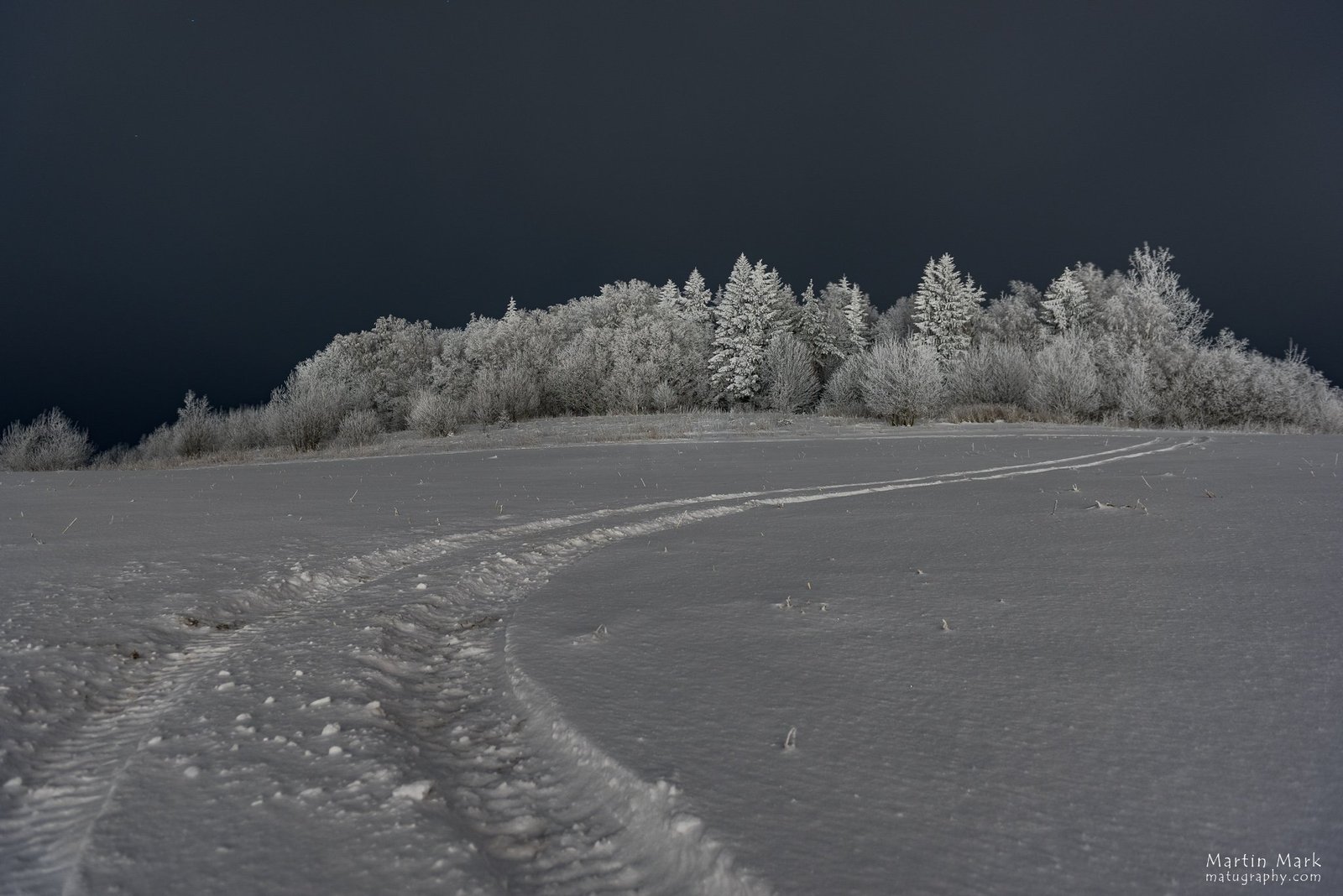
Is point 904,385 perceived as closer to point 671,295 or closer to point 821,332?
point 821,332

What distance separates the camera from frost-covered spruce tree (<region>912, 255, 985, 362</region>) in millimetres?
49844

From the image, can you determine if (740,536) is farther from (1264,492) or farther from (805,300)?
(805,300)

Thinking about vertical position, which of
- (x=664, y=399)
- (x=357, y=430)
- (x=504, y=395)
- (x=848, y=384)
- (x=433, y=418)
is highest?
(x=848, y=384)

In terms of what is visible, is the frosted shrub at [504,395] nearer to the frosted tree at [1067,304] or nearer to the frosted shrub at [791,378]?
the frosted shrub at [791,378]

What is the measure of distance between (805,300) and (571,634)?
52.1 meters

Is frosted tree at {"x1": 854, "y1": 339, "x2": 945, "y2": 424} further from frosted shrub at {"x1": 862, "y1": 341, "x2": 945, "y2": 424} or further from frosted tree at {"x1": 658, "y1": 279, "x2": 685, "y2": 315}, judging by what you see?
frosted tree at {"x1": 658, "y1": 279, "x2": 685, "y2": 315}

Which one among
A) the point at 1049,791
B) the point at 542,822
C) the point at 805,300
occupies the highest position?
the point at 805,300

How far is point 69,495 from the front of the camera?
417 inches

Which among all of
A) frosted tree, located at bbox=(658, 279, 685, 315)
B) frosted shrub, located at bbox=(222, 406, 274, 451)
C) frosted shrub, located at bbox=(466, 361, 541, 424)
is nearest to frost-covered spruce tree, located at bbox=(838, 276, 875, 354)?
frosted tree, located at bbox=(658, 279, 685, 315)

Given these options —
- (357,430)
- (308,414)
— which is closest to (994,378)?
(357,430)

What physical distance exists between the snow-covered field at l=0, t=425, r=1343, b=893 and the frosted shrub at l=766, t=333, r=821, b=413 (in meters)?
35.2

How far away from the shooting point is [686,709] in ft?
9.46

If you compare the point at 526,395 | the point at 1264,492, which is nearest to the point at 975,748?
the point at 1264,492

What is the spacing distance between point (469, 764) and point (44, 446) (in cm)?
2972
